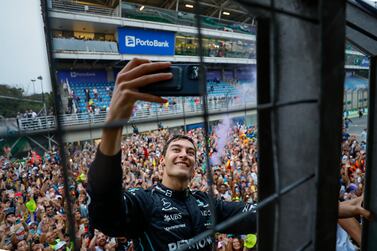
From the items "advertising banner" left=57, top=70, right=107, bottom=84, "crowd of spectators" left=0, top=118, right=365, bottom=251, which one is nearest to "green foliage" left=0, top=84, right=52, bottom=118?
"crowd of spectators" left=0, top=118, right=365, bottom=251

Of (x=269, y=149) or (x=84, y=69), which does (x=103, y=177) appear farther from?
(x=84, y=69)

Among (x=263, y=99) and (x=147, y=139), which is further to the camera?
(x=147, y=139)

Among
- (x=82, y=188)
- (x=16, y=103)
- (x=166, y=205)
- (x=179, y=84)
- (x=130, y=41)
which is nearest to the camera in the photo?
(x=16, y=103)

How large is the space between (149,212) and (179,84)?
0.56m

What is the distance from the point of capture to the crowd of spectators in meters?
2.88

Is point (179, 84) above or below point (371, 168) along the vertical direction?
above

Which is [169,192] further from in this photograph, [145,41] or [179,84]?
[145,41]

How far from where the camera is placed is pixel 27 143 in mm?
302

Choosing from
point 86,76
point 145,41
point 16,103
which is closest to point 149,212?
point 16,103

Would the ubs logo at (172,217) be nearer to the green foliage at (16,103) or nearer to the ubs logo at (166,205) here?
the ubs logo at (166,205)

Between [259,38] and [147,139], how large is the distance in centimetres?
728

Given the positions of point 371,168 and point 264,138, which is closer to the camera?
point 264,138

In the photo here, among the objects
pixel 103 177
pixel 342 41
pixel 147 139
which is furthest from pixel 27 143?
pixel 147 139

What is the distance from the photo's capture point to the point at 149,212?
922 mm
